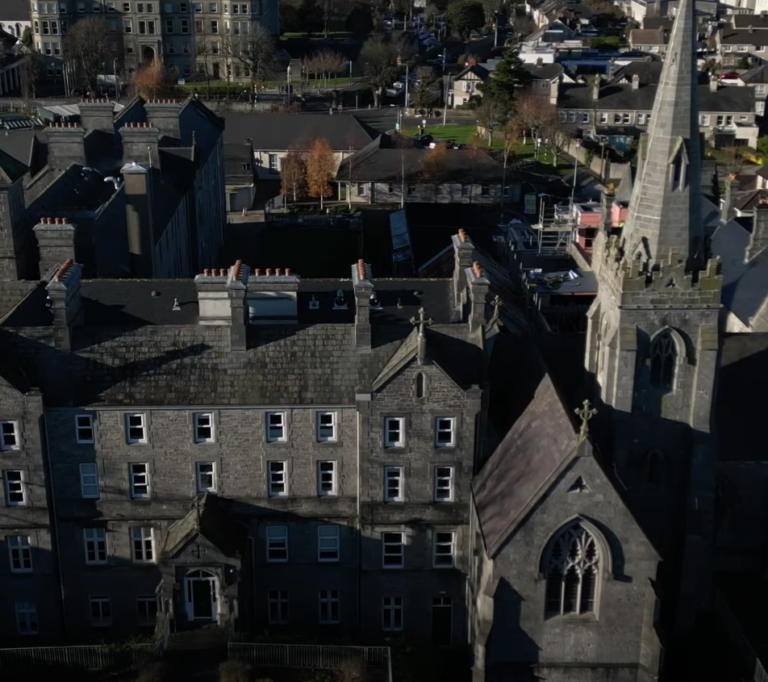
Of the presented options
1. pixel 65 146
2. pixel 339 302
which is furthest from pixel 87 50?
pixel 339 302

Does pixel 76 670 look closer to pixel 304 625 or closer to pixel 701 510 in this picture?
pixel 304 625

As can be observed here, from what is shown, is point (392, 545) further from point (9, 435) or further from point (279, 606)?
point (9, 435)

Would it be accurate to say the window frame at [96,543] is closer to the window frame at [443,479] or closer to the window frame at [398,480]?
the window frame at [398,480]

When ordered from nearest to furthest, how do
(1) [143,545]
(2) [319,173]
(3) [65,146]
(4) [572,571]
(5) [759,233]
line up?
(4) [572,571]
(1) [143,545]
(5) [759,233]
(3) [65,146]
(2) [319,173]

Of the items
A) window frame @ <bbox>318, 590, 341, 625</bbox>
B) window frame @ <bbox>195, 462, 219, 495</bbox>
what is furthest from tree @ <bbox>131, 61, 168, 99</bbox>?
window frame @ <bbox>318, 590, 341, 625</bbox>

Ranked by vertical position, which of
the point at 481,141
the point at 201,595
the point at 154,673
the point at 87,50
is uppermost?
the point at 87,50

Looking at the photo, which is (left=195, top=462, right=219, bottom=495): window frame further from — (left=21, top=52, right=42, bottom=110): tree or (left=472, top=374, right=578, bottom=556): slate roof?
(left=21, top=52, right=42, bottom=110): tree

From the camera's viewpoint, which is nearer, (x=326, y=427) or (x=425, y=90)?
(x=326, y=427)

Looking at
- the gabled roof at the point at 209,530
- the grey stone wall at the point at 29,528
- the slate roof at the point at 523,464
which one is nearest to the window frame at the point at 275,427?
the gabled roof at the point at 209,530
